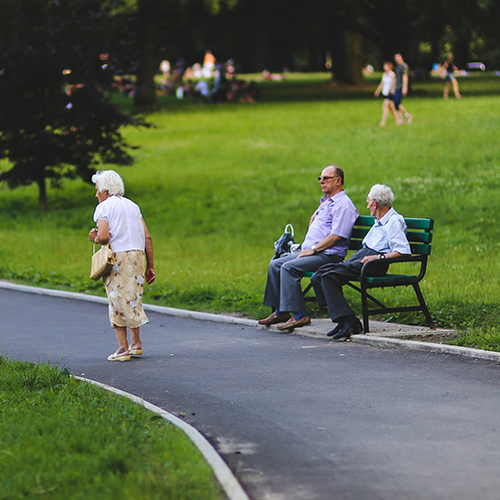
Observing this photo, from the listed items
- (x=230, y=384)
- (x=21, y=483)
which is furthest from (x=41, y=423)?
(x=230, y=384)

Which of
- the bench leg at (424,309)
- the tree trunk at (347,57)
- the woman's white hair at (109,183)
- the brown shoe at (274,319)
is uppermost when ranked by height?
the tree trunk at (347,57)

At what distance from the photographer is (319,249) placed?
1034 centimetres

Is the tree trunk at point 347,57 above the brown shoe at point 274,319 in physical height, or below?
above

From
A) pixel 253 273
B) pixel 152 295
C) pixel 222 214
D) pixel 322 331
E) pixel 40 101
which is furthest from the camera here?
pixel 40 101

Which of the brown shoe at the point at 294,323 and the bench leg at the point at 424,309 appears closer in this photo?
the bench leg at the point at 424,309

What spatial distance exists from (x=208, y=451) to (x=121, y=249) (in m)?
3.71

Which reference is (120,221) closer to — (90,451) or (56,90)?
(90,451)

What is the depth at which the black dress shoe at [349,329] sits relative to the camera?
9562 mm

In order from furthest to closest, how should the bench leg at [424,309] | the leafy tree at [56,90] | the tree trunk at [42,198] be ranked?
the tree trunk at [42,198]
the leafy tree at [56,90]
the bench leg at [424,309]

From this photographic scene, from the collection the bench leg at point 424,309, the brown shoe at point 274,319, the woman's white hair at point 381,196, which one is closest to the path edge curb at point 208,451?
the brown shoe at point 274,319

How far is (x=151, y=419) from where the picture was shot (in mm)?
6359

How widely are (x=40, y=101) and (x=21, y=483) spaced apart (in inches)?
732

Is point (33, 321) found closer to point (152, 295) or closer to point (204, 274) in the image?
point (152, 295)

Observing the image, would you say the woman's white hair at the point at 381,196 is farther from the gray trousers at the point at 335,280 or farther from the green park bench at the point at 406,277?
the gray trousers at the point at 335,280
